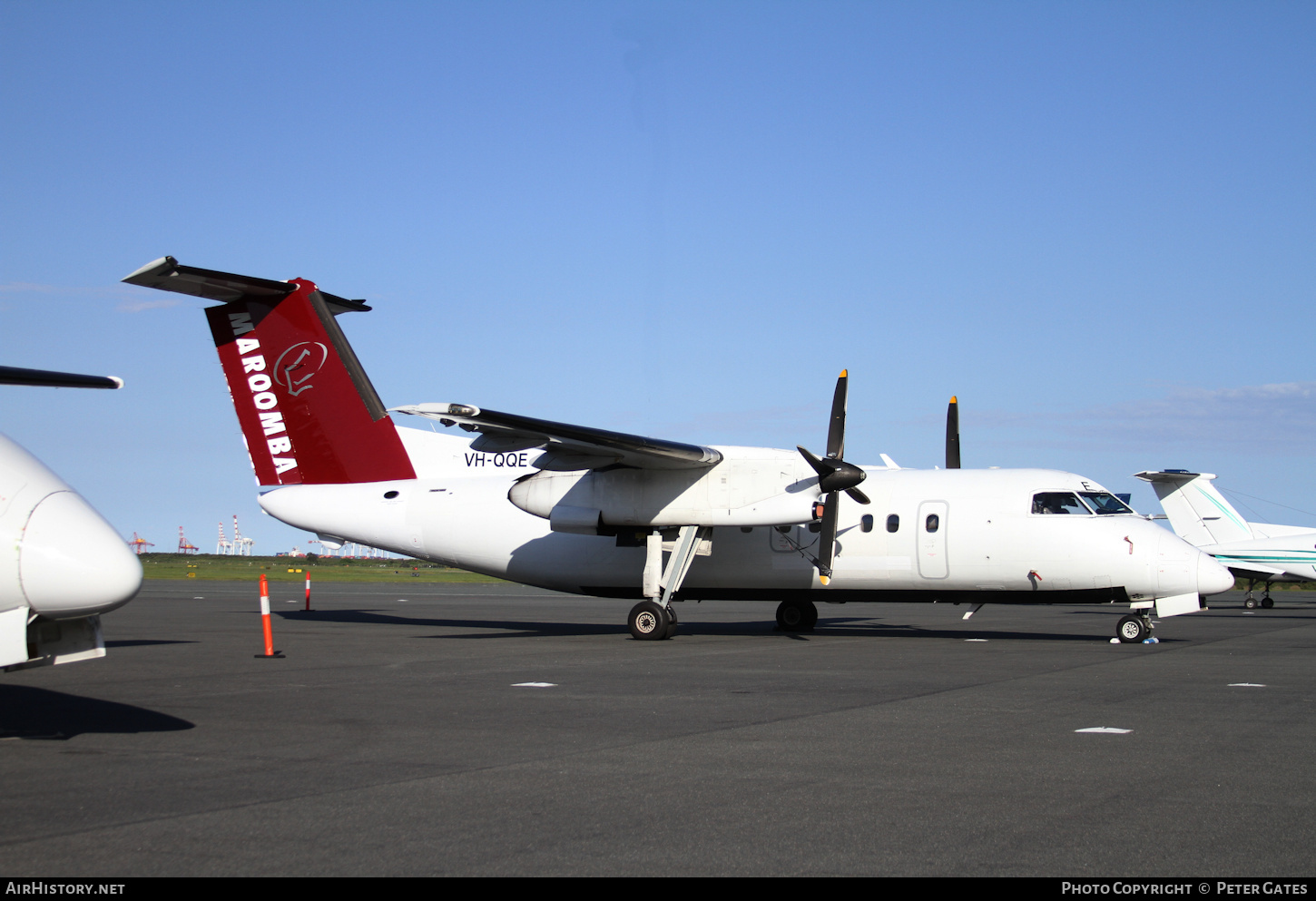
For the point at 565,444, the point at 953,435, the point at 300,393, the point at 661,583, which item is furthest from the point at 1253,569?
the point at 300,393

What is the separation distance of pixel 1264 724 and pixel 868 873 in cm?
602

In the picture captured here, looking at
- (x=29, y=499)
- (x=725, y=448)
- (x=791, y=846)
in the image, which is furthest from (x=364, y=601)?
(x=791, y=846)

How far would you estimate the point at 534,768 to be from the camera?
7.01m

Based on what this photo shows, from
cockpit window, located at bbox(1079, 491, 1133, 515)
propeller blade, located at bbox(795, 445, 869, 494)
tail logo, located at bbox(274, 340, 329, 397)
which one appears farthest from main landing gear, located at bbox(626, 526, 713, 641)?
tail logo, located at bbox(274, 340, 329, 397)

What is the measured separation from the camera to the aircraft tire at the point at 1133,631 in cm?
1752

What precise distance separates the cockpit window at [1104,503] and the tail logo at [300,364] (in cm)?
1362

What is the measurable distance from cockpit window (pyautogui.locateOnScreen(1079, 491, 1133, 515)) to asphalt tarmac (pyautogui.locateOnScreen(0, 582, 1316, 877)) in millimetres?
2921

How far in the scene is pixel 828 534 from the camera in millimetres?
18281

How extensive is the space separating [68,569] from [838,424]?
1320cm

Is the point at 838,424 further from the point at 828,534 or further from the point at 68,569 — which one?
the point at 68,569

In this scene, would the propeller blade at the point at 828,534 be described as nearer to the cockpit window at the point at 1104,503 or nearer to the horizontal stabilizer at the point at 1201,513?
the cockpit window at the point at 1104,503

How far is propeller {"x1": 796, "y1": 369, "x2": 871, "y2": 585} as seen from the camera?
17500mm

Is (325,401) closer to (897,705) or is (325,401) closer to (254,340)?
(254,340)

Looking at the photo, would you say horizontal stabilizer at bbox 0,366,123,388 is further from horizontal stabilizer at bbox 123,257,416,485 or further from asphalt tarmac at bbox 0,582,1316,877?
horizontal stabilizer at bbox 123,257,416,485
